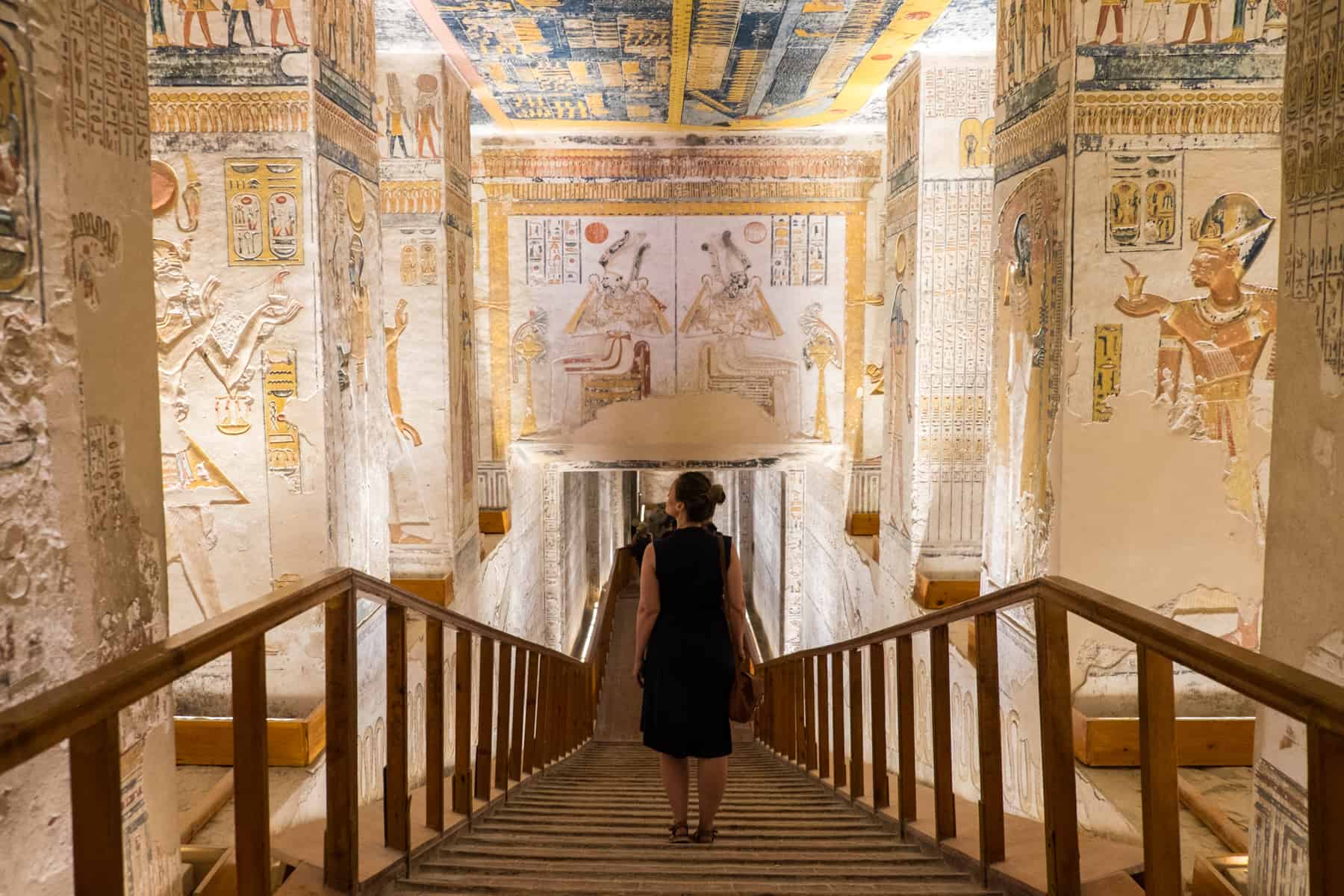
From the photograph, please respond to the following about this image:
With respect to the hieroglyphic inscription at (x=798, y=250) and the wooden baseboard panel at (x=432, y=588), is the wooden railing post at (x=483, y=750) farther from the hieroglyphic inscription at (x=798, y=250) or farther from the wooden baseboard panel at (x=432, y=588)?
the hieroglyphic inscription at (x=798, y=250)

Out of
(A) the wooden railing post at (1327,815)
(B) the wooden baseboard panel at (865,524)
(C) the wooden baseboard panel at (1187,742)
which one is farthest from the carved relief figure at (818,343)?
(A) the wooden railing post at (1327,815)

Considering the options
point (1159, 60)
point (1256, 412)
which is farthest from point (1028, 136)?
point (1256, 412)

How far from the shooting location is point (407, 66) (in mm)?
6930

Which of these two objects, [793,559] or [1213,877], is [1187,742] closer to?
[1213,877]

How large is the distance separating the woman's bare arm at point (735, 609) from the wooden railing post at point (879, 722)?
45 cm

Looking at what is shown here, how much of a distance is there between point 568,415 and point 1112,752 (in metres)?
6.21

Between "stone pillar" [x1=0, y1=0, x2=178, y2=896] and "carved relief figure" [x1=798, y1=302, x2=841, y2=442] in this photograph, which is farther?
"carved relief figure" [x1=798, y1=302, x2=841, y2=442]

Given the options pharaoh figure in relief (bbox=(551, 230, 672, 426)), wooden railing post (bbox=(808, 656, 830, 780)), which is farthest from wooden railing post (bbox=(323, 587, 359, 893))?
pharaoh figure in relief (bbox=(551, 230, 672, 426))

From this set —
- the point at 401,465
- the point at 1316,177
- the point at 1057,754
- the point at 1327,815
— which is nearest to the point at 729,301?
the point at 401,465

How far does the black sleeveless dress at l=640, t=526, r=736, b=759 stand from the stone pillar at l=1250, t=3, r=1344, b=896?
5.13ft

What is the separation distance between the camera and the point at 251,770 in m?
1.71

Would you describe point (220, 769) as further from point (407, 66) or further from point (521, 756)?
point (407, 66)

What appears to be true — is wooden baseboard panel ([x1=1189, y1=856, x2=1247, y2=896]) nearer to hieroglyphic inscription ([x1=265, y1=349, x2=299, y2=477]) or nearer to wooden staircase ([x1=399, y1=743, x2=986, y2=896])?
wooden staircase ([x1=399, y1=743, x2=986, y2=896])

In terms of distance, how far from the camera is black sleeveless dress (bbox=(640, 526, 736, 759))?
3.15m
